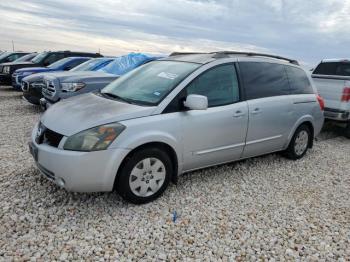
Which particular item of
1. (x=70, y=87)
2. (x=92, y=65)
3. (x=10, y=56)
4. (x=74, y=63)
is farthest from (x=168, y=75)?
(x=10, y=56)

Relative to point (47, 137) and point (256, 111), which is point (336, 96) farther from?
point (47, 137)

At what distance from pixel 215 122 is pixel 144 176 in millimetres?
1135

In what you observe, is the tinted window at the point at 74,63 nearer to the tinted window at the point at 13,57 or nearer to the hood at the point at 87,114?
the tinted window at the point at 13,57

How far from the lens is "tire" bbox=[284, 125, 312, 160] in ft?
18.7

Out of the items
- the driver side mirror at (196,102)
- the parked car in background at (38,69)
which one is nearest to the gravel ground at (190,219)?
the driver side mirror at (196,102)

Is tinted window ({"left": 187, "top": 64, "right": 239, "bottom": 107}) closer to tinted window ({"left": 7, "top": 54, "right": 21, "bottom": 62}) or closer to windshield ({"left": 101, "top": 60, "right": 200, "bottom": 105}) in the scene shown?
windshield ({"left": 101, "top": 60, "right": 200, "bottom": 105})

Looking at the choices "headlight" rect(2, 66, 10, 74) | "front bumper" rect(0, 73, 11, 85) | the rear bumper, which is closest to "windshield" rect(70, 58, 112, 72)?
"headlight" rect(2, 66, 10, 74)

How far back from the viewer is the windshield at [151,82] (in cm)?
410

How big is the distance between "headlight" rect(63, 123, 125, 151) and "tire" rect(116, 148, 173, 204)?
12.5 inches

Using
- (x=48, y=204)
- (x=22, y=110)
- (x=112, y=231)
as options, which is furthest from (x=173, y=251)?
(x=22, y=110)

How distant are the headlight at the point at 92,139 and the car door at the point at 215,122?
90 cm

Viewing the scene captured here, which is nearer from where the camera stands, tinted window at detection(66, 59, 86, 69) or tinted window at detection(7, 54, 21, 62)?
tinted window at detection(66, 59, 86, 69)

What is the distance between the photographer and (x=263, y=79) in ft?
16.7

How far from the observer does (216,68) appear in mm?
4449
